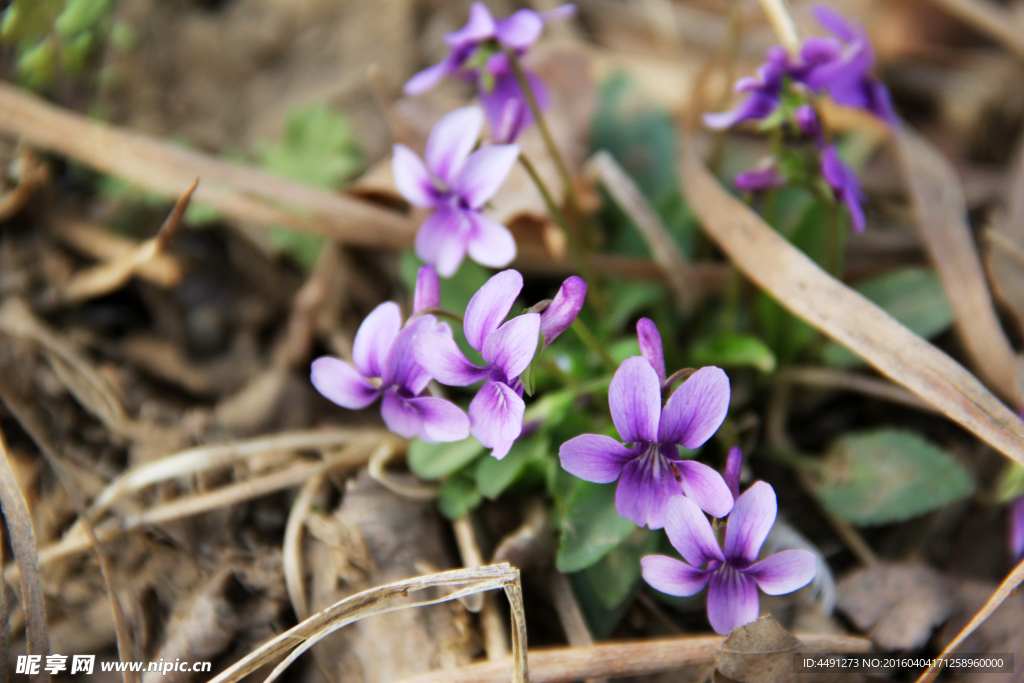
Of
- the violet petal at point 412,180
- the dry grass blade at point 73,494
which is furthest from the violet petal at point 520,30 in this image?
the dry grass blade at point 73,494

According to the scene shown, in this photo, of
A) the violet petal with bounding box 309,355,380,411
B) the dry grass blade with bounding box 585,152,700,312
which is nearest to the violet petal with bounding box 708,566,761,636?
the violet petal with bounding box 309,355,380,411

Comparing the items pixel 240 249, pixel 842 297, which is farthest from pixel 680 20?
pixel 240 249

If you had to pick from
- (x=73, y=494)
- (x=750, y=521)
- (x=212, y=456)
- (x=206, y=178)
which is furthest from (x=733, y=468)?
(x=206, y=178)

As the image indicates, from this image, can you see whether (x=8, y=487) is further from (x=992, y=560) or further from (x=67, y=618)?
(x=992, y=560)

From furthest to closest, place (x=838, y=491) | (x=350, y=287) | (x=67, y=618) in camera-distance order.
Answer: (x=350, y=287)
(x=838, y=491)
(x=67, y=618)

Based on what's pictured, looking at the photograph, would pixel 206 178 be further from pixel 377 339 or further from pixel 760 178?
pixel 760 178

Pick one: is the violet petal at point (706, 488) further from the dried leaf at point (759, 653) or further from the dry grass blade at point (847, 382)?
the dry grass blade at point (847, 382)
